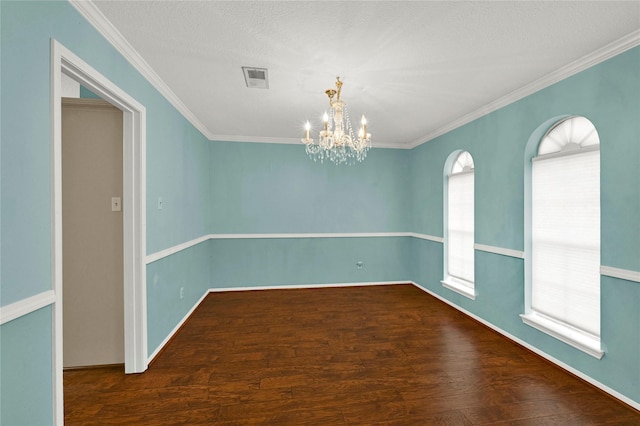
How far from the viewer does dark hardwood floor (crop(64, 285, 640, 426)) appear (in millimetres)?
1984

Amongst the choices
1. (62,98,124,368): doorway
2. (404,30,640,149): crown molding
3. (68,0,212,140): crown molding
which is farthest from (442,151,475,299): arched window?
(62,98,124,368): doorway

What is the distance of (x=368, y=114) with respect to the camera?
373 cm

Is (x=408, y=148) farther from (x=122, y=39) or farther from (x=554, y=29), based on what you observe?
(x=122, y=39)

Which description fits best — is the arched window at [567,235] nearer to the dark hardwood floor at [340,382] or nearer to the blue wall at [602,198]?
the blue wall at [602,198]

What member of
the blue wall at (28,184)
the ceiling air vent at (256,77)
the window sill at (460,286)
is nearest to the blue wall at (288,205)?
the blue wall at (28,184)

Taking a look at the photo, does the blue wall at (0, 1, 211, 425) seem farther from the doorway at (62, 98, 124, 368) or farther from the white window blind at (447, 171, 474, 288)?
the white window blind at (447, 171, 474, 288)

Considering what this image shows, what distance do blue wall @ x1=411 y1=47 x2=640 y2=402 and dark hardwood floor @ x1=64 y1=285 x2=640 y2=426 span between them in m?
0.26

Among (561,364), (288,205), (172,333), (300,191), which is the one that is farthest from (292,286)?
(561,364)

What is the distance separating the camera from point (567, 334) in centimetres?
254

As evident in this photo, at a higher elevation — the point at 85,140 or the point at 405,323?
the point at 85,140

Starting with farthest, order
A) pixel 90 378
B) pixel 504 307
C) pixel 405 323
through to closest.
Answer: pixel 405 323
pixel 504 307
pixel 90 378

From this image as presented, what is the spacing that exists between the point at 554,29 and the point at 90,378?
14.4 feet

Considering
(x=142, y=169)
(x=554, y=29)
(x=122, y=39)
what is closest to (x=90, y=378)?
(x=142, y=169)

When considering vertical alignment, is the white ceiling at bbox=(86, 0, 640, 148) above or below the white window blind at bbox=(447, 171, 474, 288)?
above
